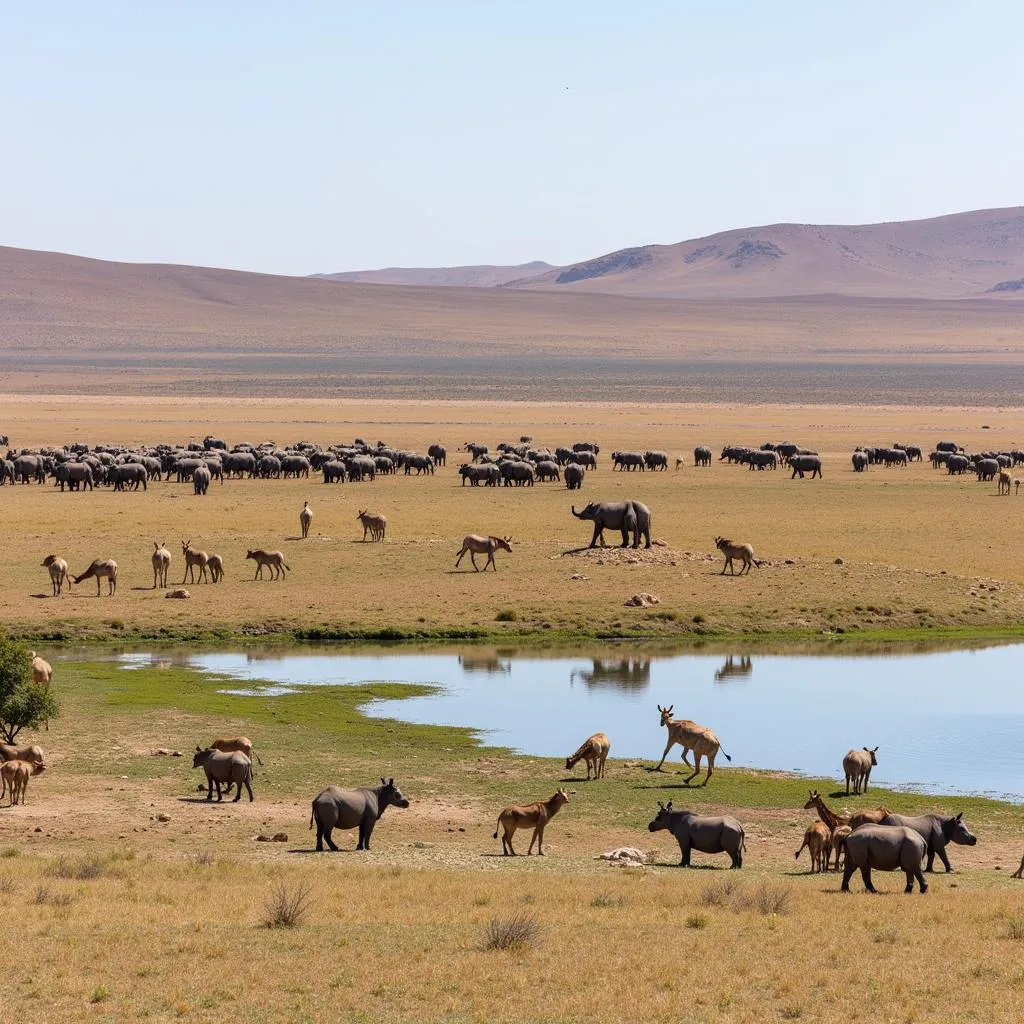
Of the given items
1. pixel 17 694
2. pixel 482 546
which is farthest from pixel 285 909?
pixel 482 546

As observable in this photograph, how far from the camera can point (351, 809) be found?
61.0ft

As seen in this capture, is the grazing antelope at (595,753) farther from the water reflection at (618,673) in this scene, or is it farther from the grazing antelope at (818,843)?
the water reflection at (618,673)

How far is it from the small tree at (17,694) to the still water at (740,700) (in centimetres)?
540

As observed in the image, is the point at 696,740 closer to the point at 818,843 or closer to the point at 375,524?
the point at 818,843

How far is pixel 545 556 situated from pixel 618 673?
439 inches

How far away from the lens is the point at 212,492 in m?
59.9

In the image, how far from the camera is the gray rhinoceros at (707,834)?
59.4 ft

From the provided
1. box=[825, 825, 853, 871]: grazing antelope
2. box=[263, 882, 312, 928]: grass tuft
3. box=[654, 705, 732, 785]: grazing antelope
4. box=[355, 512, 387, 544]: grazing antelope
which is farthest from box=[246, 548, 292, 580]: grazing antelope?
box=[263, 882, 312, 928]: grass tuft

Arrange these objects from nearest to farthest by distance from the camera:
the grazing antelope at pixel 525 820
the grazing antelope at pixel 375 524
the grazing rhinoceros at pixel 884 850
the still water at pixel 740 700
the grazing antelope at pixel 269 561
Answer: the grazing rhinoceros at pixel 884 850 → the grazing antelope at pixel 525 820 → the still water at pixel 740 700 → the grazing antelope at pixel 269 561 → the grazing antelope at pixel 375 524

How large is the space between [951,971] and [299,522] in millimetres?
37521

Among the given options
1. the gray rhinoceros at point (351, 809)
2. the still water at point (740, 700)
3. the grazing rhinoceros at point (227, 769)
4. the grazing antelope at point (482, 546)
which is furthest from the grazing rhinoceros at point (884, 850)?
the grazing antelope at point (482, 546)

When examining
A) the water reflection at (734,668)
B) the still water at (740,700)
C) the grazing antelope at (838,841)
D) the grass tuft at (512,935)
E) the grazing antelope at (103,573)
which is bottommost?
the still water at (740,700)

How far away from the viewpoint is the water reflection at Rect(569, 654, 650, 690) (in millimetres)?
30609

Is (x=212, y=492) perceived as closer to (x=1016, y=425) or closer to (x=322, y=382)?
(x=1016, y=425)
